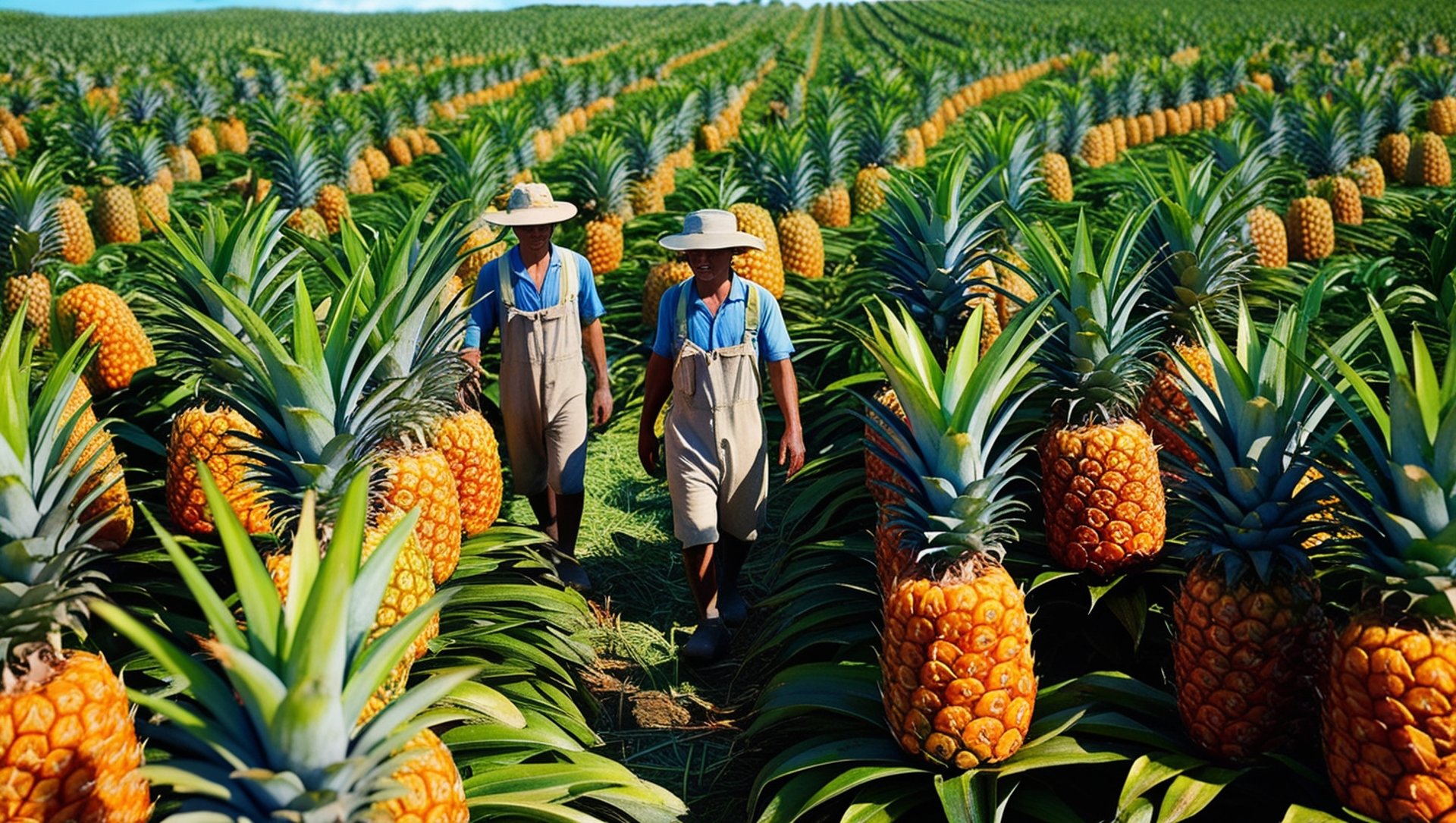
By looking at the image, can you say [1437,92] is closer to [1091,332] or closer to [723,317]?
[1091,332]

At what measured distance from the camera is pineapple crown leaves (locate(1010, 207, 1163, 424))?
413 centimetres

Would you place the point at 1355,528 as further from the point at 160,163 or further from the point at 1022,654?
the point at 160,163

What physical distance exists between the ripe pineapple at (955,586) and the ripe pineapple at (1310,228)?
24.7 feet

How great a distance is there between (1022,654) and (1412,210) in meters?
9.63

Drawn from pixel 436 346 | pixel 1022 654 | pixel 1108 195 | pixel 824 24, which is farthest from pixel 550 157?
pixel 824 24

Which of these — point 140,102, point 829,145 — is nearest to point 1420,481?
point 829,145

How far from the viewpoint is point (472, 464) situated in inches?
179

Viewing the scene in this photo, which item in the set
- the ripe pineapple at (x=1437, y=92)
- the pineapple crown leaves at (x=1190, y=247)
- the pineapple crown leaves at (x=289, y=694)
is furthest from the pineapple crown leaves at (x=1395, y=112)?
the pineapple crown leaves at (x=289, y=694)

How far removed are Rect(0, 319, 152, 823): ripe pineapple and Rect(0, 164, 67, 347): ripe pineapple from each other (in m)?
5.09

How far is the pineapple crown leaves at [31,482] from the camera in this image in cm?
260

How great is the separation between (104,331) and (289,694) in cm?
497

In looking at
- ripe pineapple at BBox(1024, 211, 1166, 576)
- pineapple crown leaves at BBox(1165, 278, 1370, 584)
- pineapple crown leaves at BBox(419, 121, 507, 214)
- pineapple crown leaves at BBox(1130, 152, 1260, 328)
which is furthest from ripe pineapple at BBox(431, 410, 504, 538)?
pineapple crown leaves at BBox(419, 121, 507, 214)

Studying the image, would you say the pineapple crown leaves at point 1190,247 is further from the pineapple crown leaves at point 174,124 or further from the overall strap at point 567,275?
the pineapple crown leaves at point 174,124

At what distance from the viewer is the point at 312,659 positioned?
6.81ft
